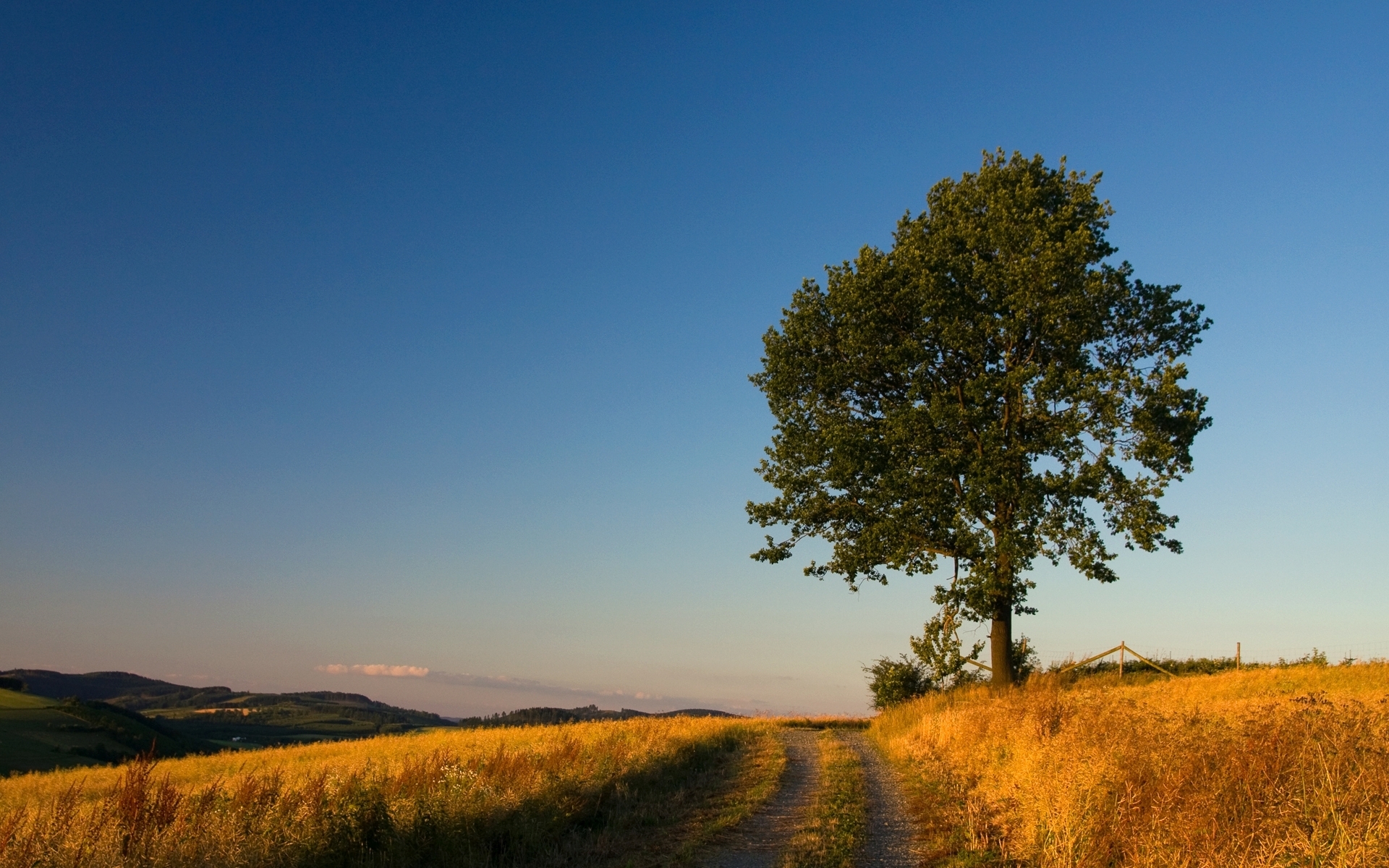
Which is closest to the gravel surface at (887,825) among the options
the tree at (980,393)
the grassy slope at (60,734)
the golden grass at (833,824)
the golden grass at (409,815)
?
the golden grass at (833,824)

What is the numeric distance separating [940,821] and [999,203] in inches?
888

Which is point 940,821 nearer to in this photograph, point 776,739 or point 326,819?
point 326,819

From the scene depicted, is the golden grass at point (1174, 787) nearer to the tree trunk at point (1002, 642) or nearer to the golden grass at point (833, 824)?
the golden grass at point (833, 824)

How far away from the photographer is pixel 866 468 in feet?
Result: 95.1

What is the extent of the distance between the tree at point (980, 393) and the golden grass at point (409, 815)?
43.8 feet

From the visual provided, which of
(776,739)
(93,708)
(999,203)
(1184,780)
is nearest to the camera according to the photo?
(1184,780)

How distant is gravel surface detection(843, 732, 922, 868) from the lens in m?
10.4

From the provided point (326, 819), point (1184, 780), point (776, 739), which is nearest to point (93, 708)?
Answer: point (776, 739)

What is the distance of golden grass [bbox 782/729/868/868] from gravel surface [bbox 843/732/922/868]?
0.14m

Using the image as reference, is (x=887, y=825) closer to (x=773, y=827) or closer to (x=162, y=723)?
(x=773, y=827)

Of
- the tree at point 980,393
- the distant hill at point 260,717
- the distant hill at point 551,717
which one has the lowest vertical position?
the distant hill at point 260,717

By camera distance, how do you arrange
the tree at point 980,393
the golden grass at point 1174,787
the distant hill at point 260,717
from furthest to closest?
the distant hill at point 260,717 < the tree at point 980,393 < the golden grass at point 1174,787

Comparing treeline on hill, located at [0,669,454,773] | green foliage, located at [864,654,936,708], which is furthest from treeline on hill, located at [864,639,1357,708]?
treeline on hill, located at [0,669,454,773]

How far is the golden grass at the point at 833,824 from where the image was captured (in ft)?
33.6
